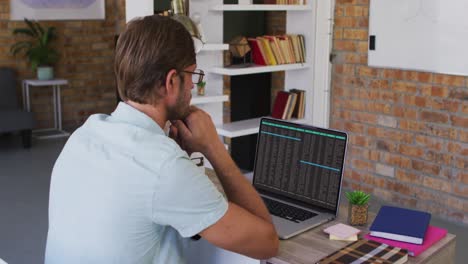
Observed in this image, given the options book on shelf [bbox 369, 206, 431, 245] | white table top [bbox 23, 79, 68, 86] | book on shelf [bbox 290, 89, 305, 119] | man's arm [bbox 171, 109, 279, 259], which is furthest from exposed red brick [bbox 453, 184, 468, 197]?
white table top [bbox 23, 79, 68, 86]

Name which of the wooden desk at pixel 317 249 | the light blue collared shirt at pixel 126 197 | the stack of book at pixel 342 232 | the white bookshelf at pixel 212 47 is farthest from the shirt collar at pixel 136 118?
the white bookshelf at pixel 212 47

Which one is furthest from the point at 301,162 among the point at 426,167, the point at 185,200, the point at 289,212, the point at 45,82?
the point at 45,82

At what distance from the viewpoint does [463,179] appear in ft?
13.3

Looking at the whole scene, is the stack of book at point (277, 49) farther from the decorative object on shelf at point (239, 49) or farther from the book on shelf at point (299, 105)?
the book on shelf at point (299, 105)

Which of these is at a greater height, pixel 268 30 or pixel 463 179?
pixel 268 30

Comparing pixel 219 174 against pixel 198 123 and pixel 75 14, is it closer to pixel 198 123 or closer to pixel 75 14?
pixel 198 123

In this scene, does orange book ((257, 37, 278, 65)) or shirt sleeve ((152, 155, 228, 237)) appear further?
orange book ((257, 37, 278, 65))

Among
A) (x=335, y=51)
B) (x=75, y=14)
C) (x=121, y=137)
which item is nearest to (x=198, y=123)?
(x=121, y=137)

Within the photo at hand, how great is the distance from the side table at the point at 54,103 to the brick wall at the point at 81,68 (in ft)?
0.33

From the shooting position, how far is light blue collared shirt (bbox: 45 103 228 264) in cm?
133

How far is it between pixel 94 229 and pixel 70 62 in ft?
20.6

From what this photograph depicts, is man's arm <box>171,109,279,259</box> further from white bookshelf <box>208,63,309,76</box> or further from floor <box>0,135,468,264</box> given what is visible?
floor <box>0,135,468,264</box>

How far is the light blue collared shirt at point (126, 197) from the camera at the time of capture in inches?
52.3

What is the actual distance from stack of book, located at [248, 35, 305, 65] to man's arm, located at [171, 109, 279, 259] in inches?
103
